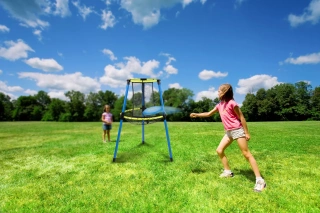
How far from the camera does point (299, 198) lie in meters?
3.96

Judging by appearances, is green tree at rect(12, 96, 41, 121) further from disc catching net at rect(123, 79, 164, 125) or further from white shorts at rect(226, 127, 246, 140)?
white shorts at rect(226, 127, 246, 140)

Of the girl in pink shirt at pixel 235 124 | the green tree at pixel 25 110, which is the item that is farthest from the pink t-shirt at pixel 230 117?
the green tree at pixel 25 110

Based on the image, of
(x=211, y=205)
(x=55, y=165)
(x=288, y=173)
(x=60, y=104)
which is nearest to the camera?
(x=211, y=205)

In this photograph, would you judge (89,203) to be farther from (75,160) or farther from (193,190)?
(75,160)

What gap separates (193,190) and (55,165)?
4.81 metres

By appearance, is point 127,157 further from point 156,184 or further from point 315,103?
point 315,103

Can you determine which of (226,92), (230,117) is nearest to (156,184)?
(230,117)

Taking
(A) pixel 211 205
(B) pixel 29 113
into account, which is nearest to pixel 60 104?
(B) pixel 29 113

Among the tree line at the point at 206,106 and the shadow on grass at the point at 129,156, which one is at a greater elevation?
the tree line at the point at 206,106

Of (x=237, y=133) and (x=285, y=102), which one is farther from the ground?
(x=285, y=102)

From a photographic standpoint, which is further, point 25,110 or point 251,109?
point 25,110

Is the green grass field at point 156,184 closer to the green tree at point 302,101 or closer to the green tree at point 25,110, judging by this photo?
the green tree at point 302,101

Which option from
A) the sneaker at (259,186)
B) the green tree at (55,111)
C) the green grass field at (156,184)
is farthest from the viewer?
the green tree at (55,111)

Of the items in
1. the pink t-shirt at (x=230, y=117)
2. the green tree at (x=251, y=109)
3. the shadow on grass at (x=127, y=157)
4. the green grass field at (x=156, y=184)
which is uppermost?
the green tree at (x=251, y=109)
